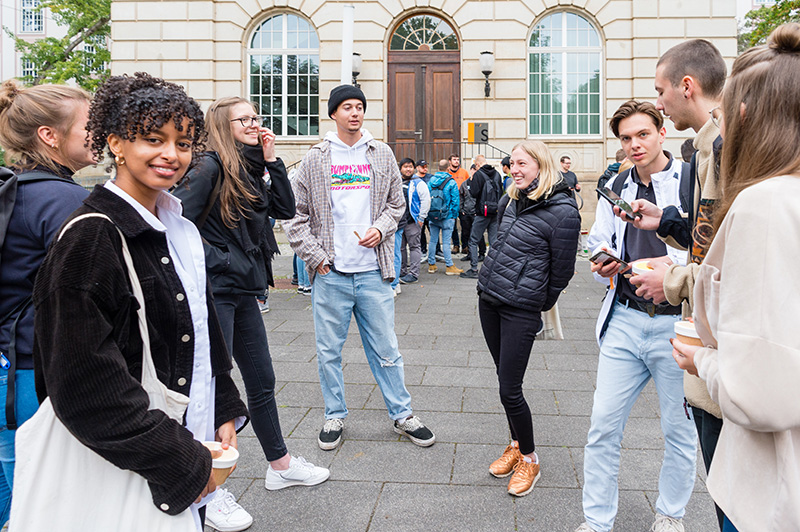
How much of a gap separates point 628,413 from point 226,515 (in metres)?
1.99

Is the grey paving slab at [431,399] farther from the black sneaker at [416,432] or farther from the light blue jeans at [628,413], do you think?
the light blue jeans at [628,413]

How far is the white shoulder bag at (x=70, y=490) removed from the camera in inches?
61.3

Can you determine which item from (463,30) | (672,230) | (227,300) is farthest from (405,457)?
(463,30)

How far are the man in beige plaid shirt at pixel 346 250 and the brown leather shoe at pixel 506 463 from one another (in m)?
0.67

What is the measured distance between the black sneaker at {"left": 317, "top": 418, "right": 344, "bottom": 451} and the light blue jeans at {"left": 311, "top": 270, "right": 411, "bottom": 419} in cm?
7

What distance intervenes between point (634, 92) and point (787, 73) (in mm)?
16358

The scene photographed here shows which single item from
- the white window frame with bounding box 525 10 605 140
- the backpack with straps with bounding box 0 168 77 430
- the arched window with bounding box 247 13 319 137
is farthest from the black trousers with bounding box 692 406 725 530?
the arched window with bounding box 247 13 319 137

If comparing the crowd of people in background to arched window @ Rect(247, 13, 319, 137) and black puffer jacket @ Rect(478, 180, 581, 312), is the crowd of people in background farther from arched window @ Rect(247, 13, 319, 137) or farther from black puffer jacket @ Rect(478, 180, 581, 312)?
arched window @ Rect(247, 13, 319, 137)

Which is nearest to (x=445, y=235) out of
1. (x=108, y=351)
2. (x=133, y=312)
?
(x=133, y=312)

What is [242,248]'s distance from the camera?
3557 mm

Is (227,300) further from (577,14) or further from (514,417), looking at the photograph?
(577,14)

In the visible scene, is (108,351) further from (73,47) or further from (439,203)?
(73,47)

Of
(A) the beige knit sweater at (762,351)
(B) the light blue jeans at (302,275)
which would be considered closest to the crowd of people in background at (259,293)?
(A) the beige knit sweater at (762,351)

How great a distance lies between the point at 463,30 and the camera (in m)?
16.9
